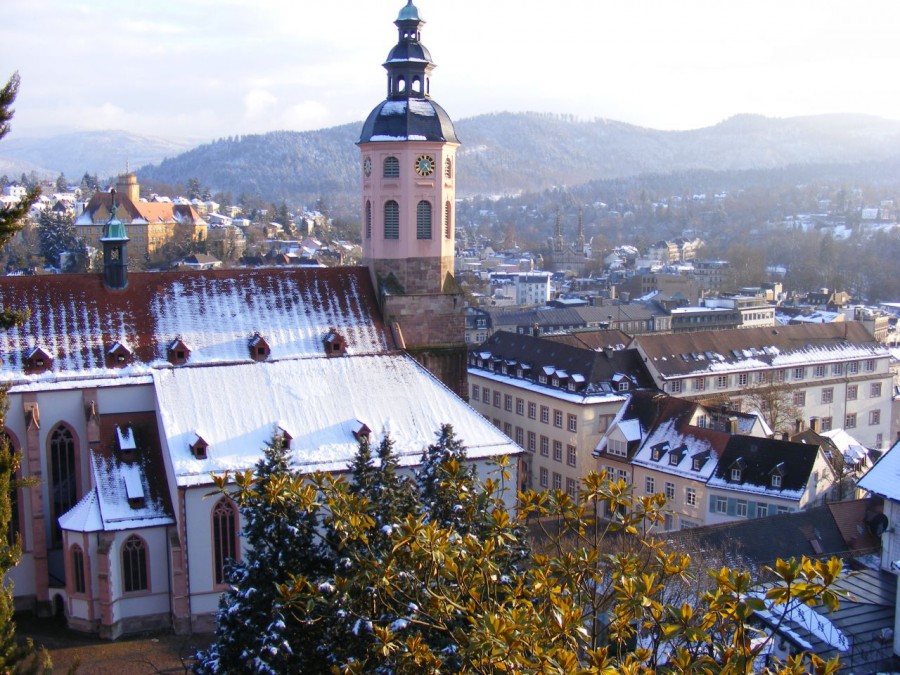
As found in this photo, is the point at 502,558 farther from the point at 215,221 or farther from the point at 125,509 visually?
the point at 215,221

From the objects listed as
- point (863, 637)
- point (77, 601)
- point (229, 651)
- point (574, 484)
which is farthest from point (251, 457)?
point (574, 484)

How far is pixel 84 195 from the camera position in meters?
193

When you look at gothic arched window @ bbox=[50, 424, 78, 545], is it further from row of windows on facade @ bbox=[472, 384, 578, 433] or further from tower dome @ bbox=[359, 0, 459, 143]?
row of windows on facade @ bbox=[472, 384, 578, 433]

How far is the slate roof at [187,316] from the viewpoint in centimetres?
3259

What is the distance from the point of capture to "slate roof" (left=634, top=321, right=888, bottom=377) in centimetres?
5741

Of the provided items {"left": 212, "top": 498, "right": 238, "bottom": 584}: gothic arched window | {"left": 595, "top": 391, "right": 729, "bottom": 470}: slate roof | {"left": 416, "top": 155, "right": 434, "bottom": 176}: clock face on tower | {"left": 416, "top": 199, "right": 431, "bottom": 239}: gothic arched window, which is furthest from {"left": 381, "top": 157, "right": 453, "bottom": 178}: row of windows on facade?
{"left": 595, "top": 391, "right": 729, "bottom": 470}: slate roof

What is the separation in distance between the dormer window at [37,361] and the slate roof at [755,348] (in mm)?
35077

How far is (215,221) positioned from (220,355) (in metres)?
143

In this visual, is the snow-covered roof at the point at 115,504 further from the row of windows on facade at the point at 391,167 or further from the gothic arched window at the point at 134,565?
the row of windows on facade at the point at 391,167

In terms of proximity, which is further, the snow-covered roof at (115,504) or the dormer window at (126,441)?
the dormer window at (126,441)

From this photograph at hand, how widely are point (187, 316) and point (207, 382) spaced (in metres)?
3.21

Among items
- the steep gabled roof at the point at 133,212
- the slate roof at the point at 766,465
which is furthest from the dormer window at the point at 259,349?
the steep gabled roof at the point at 133,212

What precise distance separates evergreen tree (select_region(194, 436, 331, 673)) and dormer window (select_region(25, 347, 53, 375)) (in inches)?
607

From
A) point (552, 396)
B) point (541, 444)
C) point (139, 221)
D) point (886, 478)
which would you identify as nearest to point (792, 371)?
point (552, 396)
